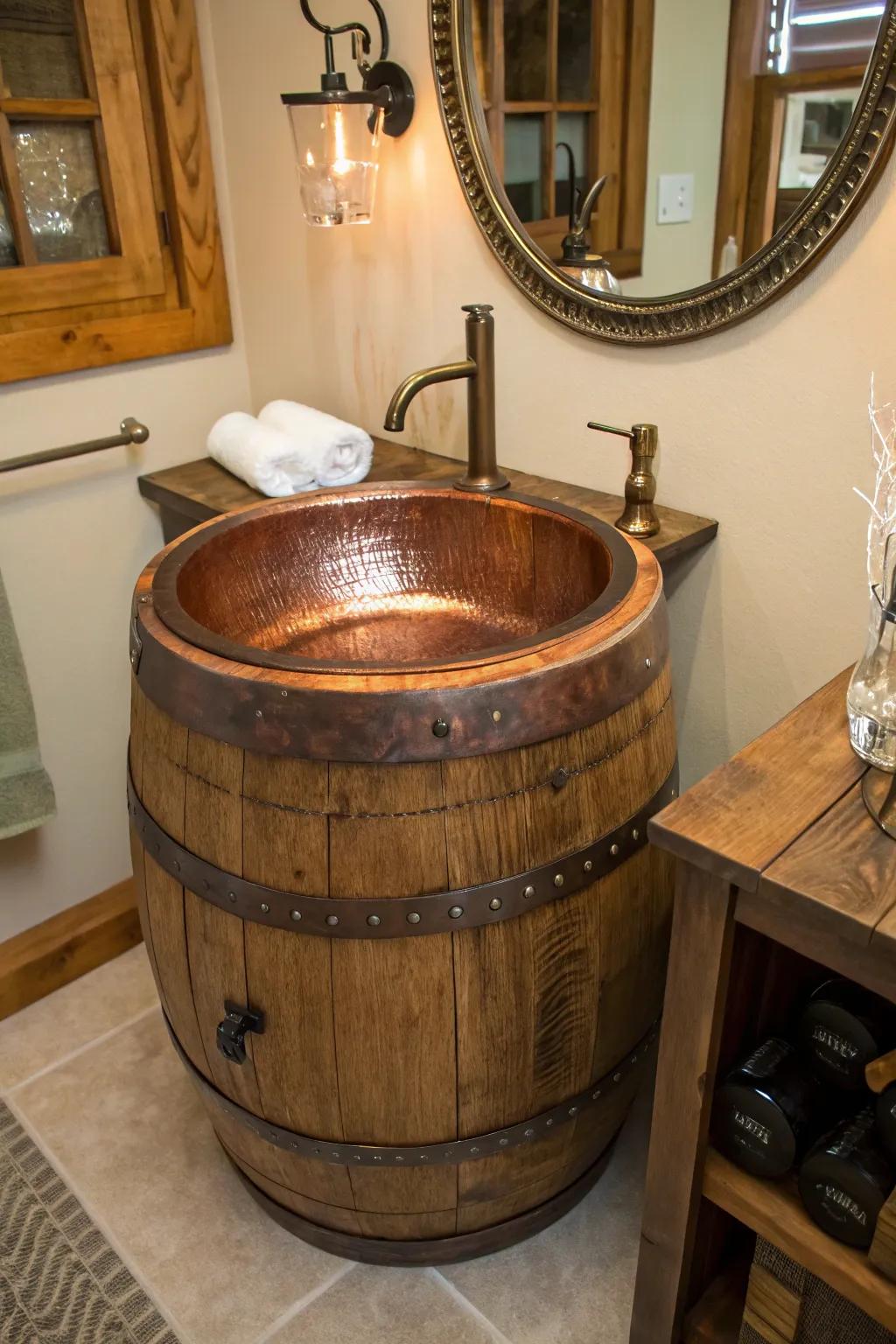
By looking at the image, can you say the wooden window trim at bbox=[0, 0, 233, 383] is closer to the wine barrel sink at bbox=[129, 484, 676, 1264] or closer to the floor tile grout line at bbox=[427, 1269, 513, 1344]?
Answer: the wine barrel sink at bbox=[129, 484, 676, 1264]

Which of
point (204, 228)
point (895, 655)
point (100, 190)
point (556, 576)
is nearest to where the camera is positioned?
point (895, 655)

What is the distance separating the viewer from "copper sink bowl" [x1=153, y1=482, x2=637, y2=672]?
1.21 metres

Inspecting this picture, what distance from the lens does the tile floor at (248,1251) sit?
118 cm

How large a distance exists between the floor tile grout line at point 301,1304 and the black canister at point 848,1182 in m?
0.61

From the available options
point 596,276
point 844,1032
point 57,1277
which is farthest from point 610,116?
point 57,1277

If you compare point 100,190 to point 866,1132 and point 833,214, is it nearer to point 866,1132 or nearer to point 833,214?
point 833,214

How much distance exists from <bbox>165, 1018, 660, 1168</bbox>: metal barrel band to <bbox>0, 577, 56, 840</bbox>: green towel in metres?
0.60

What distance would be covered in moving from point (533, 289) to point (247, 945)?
2.92ft

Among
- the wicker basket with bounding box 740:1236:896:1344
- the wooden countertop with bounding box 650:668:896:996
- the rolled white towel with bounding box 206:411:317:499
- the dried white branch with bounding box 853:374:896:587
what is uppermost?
the dried white branch with bounding box 853:374:896:587

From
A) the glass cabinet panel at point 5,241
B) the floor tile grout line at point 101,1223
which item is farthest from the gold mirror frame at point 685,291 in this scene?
the floor tile grout line at point 101,1223

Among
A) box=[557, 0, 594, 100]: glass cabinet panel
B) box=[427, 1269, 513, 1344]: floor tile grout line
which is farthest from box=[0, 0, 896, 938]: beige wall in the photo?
box=[427, 1269, 513, 1344]: floor tile grout line

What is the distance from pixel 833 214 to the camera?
105 cm

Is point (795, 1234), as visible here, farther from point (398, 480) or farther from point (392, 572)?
point (398, 480)

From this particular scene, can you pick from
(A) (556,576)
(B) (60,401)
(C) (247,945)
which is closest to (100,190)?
(B) (60,401)
